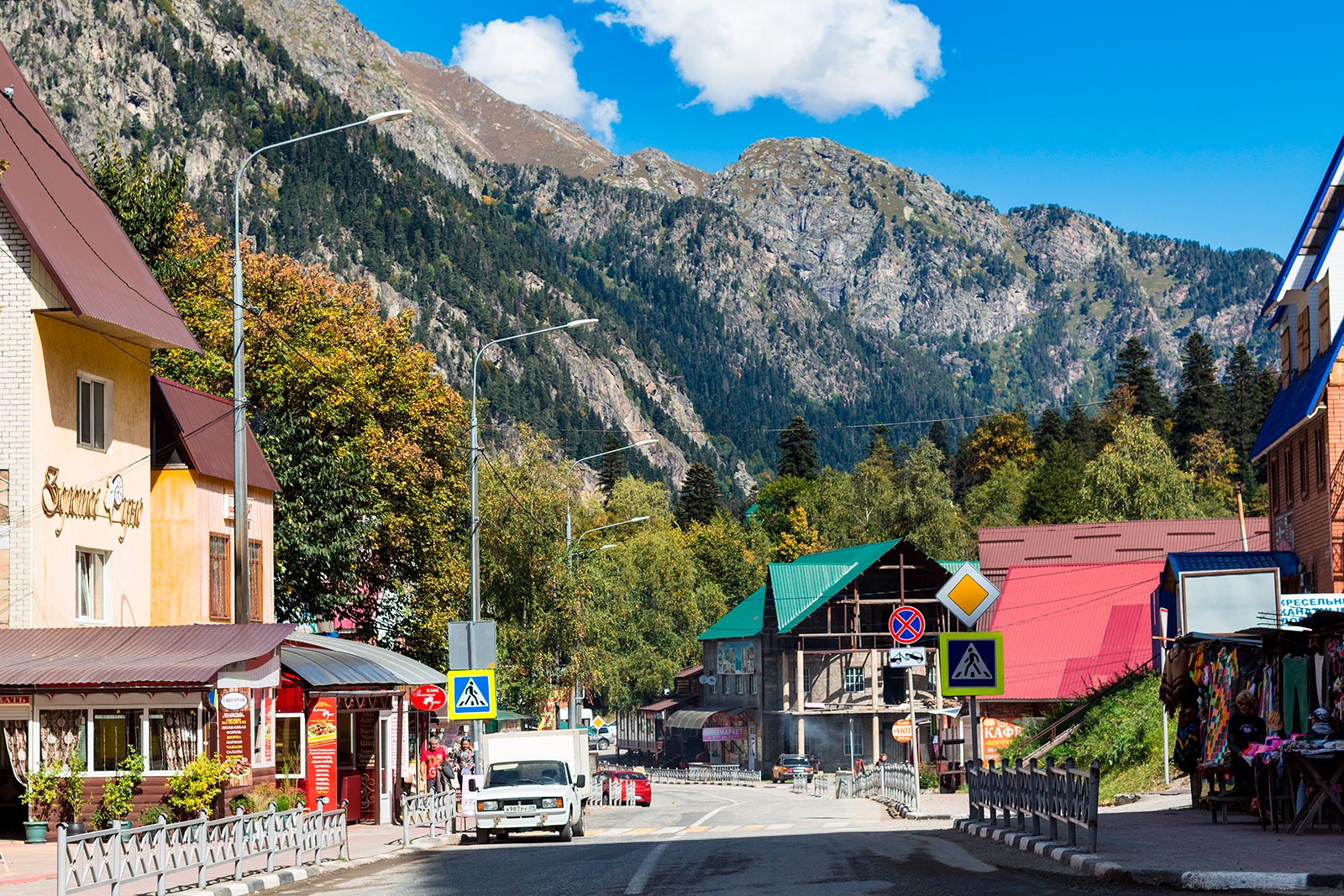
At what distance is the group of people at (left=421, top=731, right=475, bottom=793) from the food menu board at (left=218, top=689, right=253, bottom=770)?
32.2ft

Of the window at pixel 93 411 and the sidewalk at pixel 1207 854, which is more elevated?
the window at pixel 93 411

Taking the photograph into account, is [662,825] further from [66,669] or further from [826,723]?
[826,723]

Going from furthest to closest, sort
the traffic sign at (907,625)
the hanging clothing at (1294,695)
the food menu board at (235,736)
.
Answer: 1. the traffic sign at (907,625)
2. the food menu board at (235,736)
3. the hanging clothing at (1294,695)

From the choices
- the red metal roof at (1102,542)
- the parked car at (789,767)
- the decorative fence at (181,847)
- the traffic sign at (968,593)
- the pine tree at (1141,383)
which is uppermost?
the pine tree at (1141,383)

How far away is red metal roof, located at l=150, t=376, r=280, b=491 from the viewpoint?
33750 mm

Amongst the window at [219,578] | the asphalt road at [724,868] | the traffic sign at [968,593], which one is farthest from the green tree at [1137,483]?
Result: the traffic sign at [968,593]

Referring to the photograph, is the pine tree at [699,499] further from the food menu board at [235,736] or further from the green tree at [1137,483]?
the food menu board at [235,736]

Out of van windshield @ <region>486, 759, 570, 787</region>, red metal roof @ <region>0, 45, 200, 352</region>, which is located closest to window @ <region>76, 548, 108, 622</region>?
red metal roof @ <region>0, 45, 200, 352</region>

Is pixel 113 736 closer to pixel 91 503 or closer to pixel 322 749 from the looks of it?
pixel 91 503

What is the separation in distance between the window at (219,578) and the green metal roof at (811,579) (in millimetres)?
51858

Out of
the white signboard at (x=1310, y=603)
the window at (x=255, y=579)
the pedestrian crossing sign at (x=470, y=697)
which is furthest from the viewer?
the window at (x=255, y=579)

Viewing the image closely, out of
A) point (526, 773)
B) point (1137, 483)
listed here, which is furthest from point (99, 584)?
point (1137, 483)

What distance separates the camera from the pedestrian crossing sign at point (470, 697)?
109ft

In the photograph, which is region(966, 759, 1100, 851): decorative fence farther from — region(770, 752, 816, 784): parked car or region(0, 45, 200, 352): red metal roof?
region(770, 752, 816, 784): parked car
